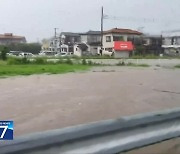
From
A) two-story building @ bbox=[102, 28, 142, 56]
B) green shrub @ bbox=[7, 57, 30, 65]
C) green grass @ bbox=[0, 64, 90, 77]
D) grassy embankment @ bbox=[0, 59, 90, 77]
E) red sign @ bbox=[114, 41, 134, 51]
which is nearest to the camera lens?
green grass @ bbox=[0, 64, 90, 77]

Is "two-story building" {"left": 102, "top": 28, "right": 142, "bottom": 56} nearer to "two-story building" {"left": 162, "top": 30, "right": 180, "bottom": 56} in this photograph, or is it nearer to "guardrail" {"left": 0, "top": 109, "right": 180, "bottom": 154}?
"two-story building" {"left": 162, "top": 30, "right": 180, "bottom": 56}

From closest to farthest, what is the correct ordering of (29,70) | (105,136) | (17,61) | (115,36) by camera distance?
(105,136) → (29,70) → (17,61) → (115,36)

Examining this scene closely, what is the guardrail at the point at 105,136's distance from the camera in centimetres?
258

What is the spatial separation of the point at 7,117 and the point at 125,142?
167 inches

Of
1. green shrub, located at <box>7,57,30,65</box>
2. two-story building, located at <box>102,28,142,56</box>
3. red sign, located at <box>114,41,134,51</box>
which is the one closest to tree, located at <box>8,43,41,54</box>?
two-story building, located at <box>102,28,142,56</box>

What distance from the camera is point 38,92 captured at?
11.3 m

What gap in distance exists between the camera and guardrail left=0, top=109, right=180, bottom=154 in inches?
102

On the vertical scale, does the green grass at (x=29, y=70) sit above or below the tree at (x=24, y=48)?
below

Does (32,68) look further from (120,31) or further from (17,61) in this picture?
(120,31)

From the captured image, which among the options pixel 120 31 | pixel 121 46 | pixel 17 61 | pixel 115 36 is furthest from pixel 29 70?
pixel 120 31

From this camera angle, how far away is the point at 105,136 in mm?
3107

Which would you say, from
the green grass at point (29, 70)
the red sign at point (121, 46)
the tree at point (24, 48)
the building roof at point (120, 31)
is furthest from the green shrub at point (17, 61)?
the tree at point (24, 48)

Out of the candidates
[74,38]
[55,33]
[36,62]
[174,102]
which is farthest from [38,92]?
[74,38]

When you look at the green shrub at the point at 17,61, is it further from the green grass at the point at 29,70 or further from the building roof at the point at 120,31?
the building roof at the point at 120,31
